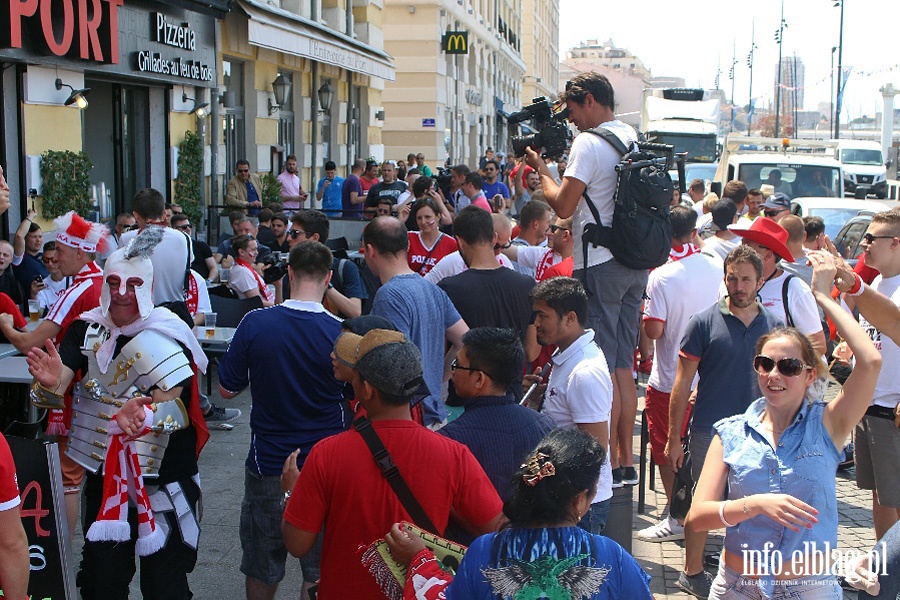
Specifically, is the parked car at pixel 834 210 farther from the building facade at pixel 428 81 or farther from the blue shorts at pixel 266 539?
the building facade at pixel 428 81

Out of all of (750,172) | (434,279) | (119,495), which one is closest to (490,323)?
(434,279)

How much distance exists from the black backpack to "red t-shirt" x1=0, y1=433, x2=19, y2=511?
3.52 metres

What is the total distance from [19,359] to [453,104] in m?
32.4

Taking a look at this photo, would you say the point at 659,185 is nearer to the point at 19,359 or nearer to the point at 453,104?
the point at 19,359

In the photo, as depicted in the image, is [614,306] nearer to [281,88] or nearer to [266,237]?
[266,237]

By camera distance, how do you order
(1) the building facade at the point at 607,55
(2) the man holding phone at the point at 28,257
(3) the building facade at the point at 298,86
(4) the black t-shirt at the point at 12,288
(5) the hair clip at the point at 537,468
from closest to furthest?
(5) the hair clip at the point at 537,468
(4) the black t-shirt at the point at 12,288
(2) the man holding phone at the point at 28,257
(3) the building facade at the point at 298,86
(1) the building facade at the point at 607,55

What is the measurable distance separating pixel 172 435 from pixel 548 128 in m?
2.92

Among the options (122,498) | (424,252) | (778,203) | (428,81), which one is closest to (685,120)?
(428,81)

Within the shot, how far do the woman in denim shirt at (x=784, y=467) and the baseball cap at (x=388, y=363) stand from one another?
4.01 feet

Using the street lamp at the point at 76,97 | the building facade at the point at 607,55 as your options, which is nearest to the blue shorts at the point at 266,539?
the street lamp at the point at 76,97

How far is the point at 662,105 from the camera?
3098 cm

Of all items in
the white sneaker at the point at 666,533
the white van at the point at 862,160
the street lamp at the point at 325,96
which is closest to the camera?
the white sneaker at the point at 666,533

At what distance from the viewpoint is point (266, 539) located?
4676 mm

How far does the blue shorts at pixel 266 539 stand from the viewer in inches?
183
